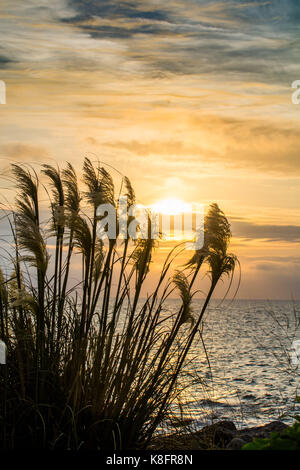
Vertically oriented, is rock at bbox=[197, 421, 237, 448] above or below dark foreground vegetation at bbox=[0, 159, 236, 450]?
below

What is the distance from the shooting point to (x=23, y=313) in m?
4.72

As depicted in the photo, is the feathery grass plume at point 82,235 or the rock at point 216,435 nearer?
the feathery grass plume at point 82,235

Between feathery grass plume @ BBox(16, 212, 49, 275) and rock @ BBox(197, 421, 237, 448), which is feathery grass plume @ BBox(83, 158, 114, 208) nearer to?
feathery grass plume @ BBox(16, 212, 49, 275)

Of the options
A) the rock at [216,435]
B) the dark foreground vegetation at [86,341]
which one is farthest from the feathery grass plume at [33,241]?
the rock at [216,435]

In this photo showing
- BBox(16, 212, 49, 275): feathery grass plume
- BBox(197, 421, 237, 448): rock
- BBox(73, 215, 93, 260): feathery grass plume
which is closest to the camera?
BBox(16, 212, 49, 275): feathery grass plume

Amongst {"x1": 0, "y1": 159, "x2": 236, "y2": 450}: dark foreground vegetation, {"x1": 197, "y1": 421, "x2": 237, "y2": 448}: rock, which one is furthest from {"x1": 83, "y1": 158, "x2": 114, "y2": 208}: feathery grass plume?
{"x1": 197, "y1": 421, "x2": 237, "y2": 448}: rock

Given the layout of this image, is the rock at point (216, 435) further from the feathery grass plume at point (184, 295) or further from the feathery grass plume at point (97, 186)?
the feathery grass plume at point (97, 186)

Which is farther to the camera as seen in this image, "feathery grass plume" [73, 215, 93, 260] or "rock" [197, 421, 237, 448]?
"rock" [197, 421, 237, 448]

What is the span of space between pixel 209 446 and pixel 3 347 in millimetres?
2208

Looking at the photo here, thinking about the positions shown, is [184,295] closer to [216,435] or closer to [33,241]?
[33,241]

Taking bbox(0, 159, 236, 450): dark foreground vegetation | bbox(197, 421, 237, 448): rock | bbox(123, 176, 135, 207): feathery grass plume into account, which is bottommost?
bbox(197, 421, 237, 448): rock

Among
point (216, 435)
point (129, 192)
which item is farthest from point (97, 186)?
point (216, 435)

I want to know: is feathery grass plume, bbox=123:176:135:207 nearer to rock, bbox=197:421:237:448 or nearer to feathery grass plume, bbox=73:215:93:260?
feathery grass plume, bbox=73:215:93:260

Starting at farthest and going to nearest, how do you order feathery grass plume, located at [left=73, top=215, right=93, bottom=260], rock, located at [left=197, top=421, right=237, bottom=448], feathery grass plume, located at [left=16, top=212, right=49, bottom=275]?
rock, located at [left=197, top=421, right=237, bottom=448] → feathery grass plume, located at [left=73, top=215, right=93, bottom=260] → feathery grass plume, located at [left=16, top=212, right=49, bottom=275]
